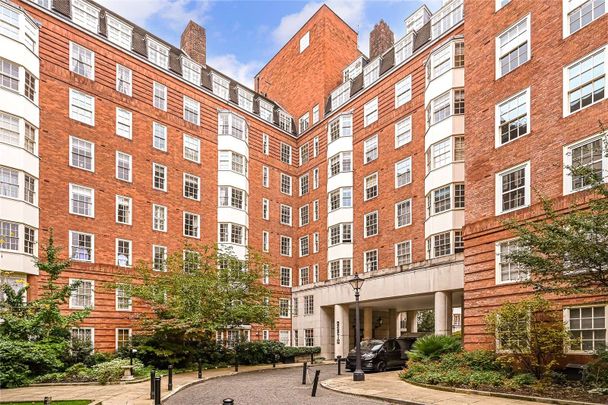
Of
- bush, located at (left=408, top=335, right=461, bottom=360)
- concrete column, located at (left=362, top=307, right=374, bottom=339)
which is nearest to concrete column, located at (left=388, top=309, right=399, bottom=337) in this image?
concrete column, located at (left=362, top=307, right=374, bottom=339)

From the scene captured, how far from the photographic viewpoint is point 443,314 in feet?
78.6

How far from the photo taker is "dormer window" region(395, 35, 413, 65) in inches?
1319

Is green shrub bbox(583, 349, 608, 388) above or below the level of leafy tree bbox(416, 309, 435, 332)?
above

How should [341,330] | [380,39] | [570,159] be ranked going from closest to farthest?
[570,159]
[341,330]
[380,39]

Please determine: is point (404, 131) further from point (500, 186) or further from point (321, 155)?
point (500, 186)

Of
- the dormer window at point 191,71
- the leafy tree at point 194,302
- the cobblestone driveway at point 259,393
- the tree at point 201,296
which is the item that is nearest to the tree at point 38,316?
the leafy tree at point 194,302

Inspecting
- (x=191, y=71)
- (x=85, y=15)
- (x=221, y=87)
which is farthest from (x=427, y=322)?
(x=85, y=15)

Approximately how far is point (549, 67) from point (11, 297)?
925 inches

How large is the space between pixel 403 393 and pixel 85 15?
2923 cm

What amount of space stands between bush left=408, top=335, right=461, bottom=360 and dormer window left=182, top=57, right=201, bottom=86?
25.6 m

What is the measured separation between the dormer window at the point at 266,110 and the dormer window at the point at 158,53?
31.5ft

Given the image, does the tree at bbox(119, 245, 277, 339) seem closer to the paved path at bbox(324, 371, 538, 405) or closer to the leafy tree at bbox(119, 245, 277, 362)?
the leafy tree at bbox(119, 245, 277, 362)

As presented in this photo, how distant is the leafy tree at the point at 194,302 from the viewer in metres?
23.5

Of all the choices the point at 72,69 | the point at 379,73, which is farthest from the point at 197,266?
the point at 379,73
